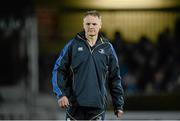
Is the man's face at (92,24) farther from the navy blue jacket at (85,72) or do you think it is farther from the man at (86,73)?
the navy blue jacket at (85,72)

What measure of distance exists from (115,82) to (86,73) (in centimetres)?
33

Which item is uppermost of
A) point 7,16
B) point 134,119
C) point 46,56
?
point 7,16

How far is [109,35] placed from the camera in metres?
11.8

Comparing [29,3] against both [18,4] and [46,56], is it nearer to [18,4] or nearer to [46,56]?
[18,4]

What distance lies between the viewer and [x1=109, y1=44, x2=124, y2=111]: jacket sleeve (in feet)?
18.9

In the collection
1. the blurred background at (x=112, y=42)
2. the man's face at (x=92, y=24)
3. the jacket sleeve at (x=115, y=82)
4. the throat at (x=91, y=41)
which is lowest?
the blurred background at (x=112, y=42)

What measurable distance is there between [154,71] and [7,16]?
2.87 m

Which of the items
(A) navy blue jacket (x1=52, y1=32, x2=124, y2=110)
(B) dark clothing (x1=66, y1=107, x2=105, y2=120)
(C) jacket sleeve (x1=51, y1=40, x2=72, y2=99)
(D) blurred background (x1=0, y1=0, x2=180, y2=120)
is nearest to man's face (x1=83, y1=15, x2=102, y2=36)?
(A) navy blue jacket (x1=52, y1=32, x2=124, y2=110)

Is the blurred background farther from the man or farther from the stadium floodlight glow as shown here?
the man

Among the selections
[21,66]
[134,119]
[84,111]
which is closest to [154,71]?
[134,119]

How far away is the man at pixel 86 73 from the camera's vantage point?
5.62 meters

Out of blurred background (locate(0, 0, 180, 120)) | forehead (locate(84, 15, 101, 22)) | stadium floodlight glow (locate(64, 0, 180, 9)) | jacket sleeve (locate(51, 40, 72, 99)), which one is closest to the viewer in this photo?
forehead (locate(84, 15, 101, 22))

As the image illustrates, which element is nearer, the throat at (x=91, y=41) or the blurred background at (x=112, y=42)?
the throat at (x=91, y=41)

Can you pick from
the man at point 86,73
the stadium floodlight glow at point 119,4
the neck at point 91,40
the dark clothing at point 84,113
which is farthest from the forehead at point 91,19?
the stadium floodlight glow at point 119,4
